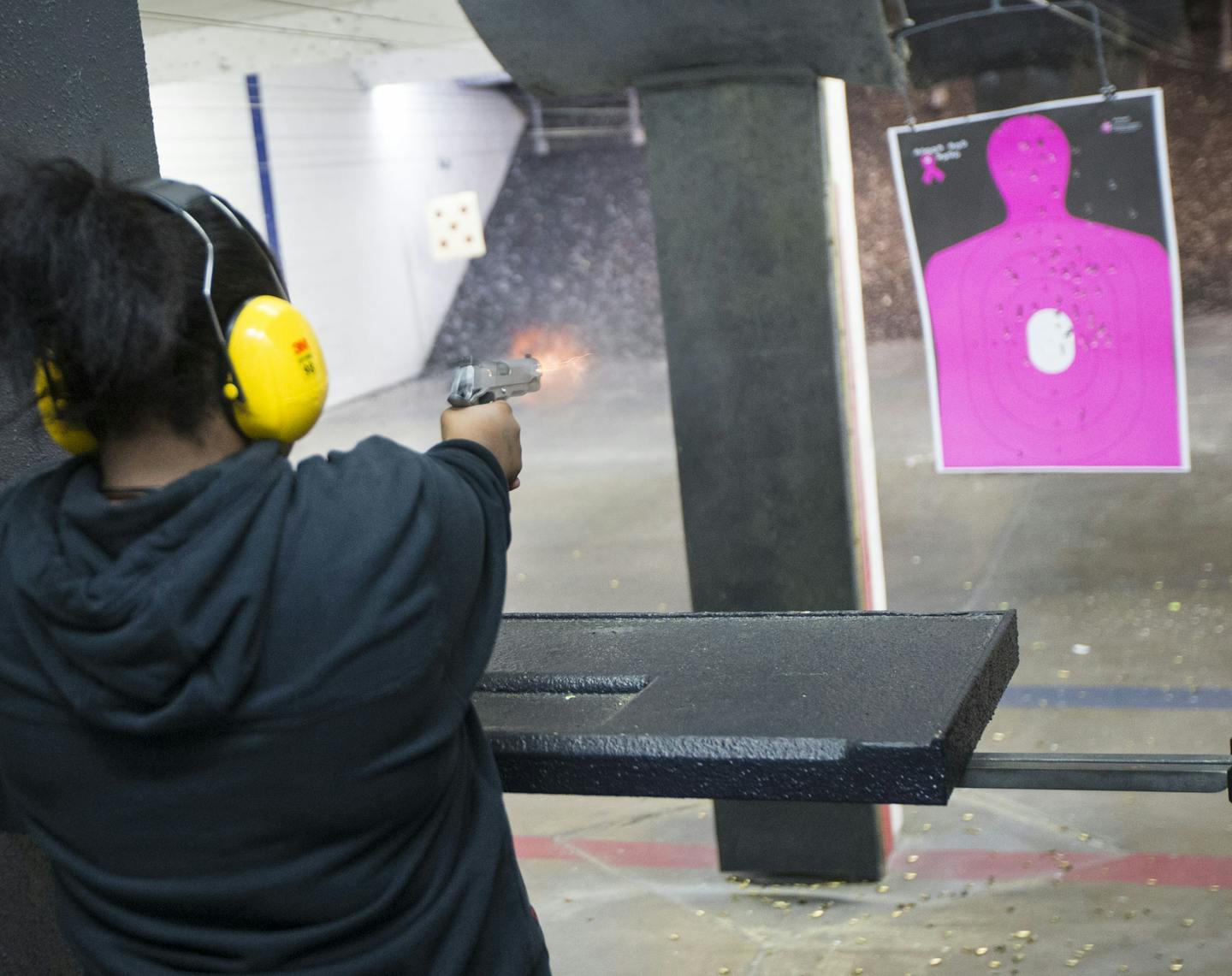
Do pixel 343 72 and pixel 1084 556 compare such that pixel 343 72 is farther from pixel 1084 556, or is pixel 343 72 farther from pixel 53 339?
pixel 53 339

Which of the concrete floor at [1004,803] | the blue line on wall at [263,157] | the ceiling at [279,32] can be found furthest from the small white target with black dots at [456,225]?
the concrete floor at [1004,803]

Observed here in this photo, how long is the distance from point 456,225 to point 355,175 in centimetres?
76

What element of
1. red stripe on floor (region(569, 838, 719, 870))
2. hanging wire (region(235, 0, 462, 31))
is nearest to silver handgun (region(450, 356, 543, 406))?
red stripe on floor (region(569, 838, 719, 870))

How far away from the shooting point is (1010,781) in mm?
907

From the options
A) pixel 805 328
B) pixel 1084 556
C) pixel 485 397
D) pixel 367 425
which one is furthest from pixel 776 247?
pixel 367 425

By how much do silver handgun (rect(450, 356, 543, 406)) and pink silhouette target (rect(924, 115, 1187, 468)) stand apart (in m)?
1.76

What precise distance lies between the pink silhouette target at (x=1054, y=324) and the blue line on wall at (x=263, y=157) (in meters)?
5.61

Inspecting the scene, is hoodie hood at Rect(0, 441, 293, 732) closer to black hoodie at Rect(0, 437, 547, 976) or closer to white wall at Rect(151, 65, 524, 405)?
black hoodie at Rect(0, 437, 547, 976)

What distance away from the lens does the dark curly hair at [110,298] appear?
2.09ft

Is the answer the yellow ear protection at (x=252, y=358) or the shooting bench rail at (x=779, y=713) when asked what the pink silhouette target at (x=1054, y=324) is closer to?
the shooting bench rail at (x=779, y=713)

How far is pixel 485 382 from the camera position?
0.88 metres

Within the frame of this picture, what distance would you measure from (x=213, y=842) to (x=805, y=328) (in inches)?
59.2

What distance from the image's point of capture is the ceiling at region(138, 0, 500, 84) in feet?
12.4

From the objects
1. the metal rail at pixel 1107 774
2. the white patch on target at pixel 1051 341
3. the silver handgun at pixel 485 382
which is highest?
the silver handgun at pixel 485 382
